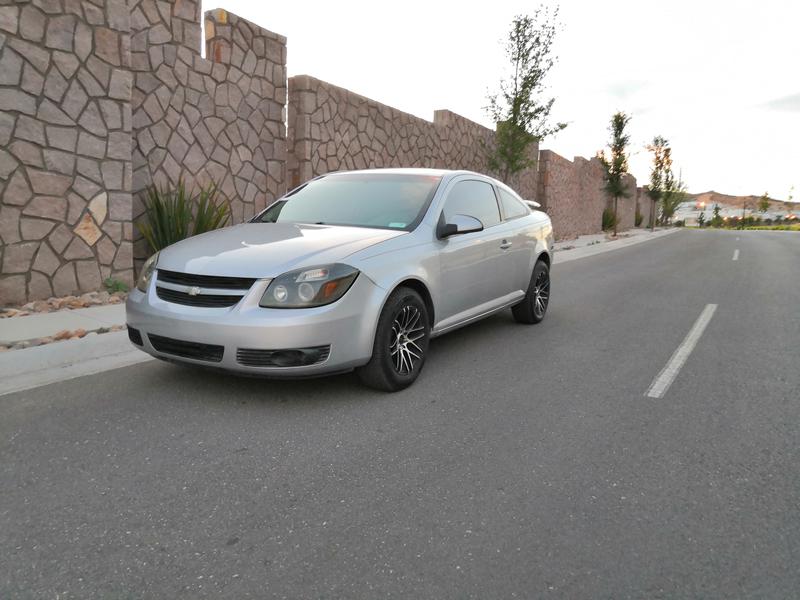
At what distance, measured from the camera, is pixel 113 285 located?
7934 mm

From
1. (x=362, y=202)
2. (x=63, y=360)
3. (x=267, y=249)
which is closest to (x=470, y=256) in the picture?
(x=362, y=202)

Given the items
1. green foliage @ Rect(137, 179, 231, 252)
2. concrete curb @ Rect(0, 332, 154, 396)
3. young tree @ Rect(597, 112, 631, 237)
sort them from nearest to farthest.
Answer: concrete curb @ Rect(0, 332, 154, 396)
green foliage @ Rect(137, 179, 231, 252)
young tree @ Rect(597, 112, 631, 237)

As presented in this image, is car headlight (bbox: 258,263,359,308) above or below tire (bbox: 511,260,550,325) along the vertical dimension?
above

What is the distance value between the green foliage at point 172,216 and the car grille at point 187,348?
4.66 m

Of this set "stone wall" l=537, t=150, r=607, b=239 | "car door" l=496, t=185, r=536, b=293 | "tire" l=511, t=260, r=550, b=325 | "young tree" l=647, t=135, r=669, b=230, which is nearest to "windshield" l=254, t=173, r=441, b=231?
"car door" l=496, t=185, r=536, b=293

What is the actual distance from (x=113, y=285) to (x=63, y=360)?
2.92 metres

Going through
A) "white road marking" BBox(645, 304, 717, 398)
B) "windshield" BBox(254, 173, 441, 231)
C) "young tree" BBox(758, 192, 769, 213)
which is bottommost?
"white road marking" BBox(645, 304, 717, 398)

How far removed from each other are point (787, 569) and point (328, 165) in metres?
10.6

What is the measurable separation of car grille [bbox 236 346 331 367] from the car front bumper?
0.01m

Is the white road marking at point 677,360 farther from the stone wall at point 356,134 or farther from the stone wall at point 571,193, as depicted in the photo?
the stone wall at point 571,193

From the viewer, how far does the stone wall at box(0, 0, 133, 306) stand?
269 inches

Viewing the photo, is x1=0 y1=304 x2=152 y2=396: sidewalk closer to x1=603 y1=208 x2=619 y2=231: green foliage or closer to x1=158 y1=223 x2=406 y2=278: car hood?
x1=158 y1=223 x2=406 y2=278: car hood

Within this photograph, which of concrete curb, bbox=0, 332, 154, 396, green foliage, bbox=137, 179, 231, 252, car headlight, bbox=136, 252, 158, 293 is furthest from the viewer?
green foliage, bbox=137, 179, 231, 252

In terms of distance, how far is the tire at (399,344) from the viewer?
439cm
